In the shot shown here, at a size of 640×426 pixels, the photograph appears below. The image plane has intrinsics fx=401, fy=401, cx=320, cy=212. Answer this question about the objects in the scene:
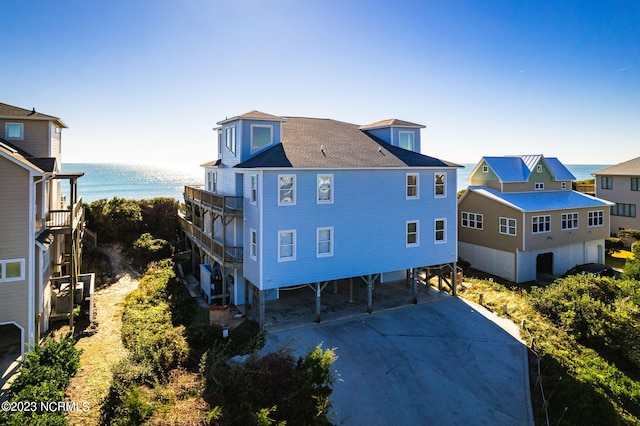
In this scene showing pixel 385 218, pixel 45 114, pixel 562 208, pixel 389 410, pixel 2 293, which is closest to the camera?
pixel 389 410

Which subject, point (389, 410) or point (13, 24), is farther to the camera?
point (13, 24)

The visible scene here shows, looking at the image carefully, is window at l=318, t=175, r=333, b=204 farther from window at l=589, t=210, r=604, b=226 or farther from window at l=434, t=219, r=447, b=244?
window at l=589, t=210, r=604, b=226

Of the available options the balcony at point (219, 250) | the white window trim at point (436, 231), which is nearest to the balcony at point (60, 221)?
the balcony at point (219, 250)

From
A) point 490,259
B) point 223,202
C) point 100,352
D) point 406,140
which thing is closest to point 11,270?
point 100,352

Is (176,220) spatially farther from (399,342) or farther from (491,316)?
(491,316)

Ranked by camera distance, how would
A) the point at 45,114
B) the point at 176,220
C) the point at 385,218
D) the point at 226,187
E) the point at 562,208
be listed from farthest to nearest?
the point at 176,220 → the point at 562,208 → the point at 226,187 → the point at 385,218 → the point at 45,114

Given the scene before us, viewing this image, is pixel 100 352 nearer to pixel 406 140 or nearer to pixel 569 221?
pixel 406 140

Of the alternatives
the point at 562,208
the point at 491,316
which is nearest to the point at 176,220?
the point at 491,316
